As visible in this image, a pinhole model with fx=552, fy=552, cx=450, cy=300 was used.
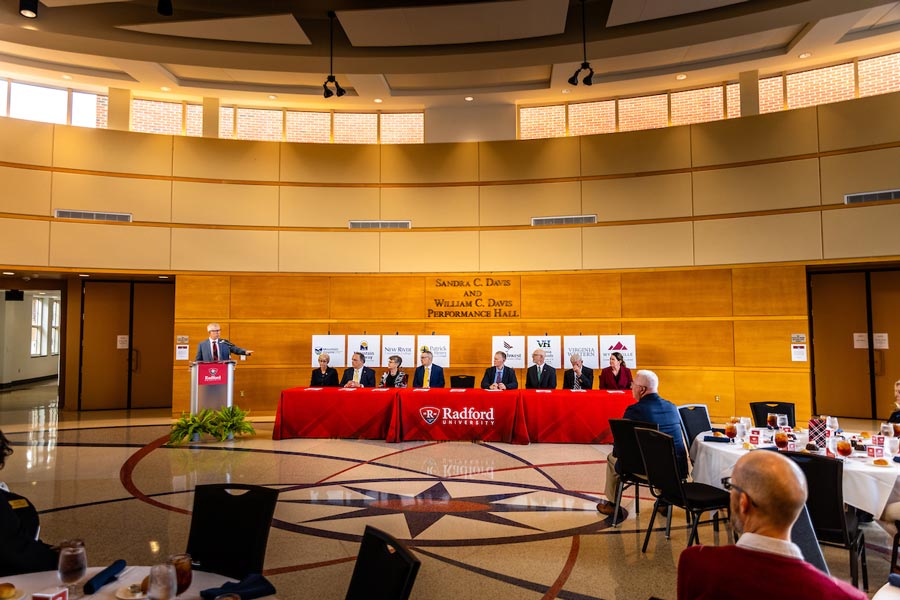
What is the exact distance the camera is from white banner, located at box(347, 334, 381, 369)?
32.8ft

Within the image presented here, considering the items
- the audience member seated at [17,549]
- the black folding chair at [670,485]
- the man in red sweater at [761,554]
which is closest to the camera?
the man in red sweater at [761,554]

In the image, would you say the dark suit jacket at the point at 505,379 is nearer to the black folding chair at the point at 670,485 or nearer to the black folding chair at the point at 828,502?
the black folding chair at the point at 670,485

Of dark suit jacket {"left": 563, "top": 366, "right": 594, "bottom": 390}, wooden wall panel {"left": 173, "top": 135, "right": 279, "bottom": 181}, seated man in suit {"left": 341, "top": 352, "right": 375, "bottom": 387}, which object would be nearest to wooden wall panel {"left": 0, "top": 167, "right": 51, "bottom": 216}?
wooden wall panel {"left": 173, "top": 135, "right": 279, "bottom": 181}

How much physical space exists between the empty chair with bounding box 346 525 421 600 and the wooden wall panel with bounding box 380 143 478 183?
8962mm

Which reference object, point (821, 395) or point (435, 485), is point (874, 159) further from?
point (435, 485)

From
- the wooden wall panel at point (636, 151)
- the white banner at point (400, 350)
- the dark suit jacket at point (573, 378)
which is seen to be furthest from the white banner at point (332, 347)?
the wooden wall panel at point (636, 151)

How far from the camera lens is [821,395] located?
9711 mm

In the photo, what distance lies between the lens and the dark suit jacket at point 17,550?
6.77ft

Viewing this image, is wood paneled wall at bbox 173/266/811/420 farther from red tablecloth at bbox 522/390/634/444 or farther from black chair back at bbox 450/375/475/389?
red tablecloth at bbox 522/390/634/444

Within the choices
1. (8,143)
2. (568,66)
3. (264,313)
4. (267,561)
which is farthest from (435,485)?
(8,143)

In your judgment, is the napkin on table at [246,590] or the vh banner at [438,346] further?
the vh banner at [438,346]

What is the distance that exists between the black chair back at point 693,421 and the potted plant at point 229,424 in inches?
235

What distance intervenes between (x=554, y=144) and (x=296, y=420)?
21.5 feet

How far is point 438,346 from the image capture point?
32.4ft
